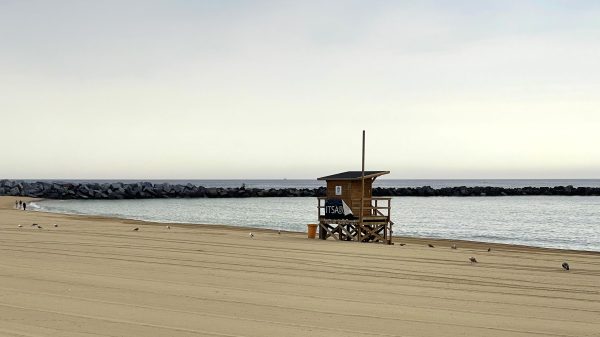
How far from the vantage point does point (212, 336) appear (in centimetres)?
610

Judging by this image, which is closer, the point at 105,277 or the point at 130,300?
the point at 130,300

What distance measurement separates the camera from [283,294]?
8.51 m

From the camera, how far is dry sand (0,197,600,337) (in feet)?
21.7

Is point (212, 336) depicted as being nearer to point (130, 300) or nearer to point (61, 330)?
point (61, 330)

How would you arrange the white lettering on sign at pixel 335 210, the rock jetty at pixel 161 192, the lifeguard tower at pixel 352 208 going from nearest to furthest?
the lifeguard tower at pixel 352 208, the white lettering on sign at pixel 335 210, the rock jetty at pixel 161 192

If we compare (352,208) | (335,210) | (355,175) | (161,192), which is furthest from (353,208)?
(161,192)

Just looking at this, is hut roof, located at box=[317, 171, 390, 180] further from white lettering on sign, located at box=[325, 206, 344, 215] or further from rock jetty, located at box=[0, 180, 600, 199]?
rock jetty, located at box=[0, 180, 600, 199]

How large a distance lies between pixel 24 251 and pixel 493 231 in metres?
26.3

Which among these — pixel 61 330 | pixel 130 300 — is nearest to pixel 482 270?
pixel 130 300

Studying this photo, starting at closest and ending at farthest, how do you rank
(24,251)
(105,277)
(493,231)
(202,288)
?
(202,288) < (105,277) < (24,251) < (493,231)

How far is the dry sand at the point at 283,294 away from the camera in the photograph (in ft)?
21.7

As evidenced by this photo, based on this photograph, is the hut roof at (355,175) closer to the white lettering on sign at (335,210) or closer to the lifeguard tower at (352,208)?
the lifeguard tower at (352,208)

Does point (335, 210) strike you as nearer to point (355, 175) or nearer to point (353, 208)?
point (353, 208)

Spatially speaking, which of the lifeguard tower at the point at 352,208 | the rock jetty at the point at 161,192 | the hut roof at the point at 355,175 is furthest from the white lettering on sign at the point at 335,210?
the rock jetty at the point at 161,192
